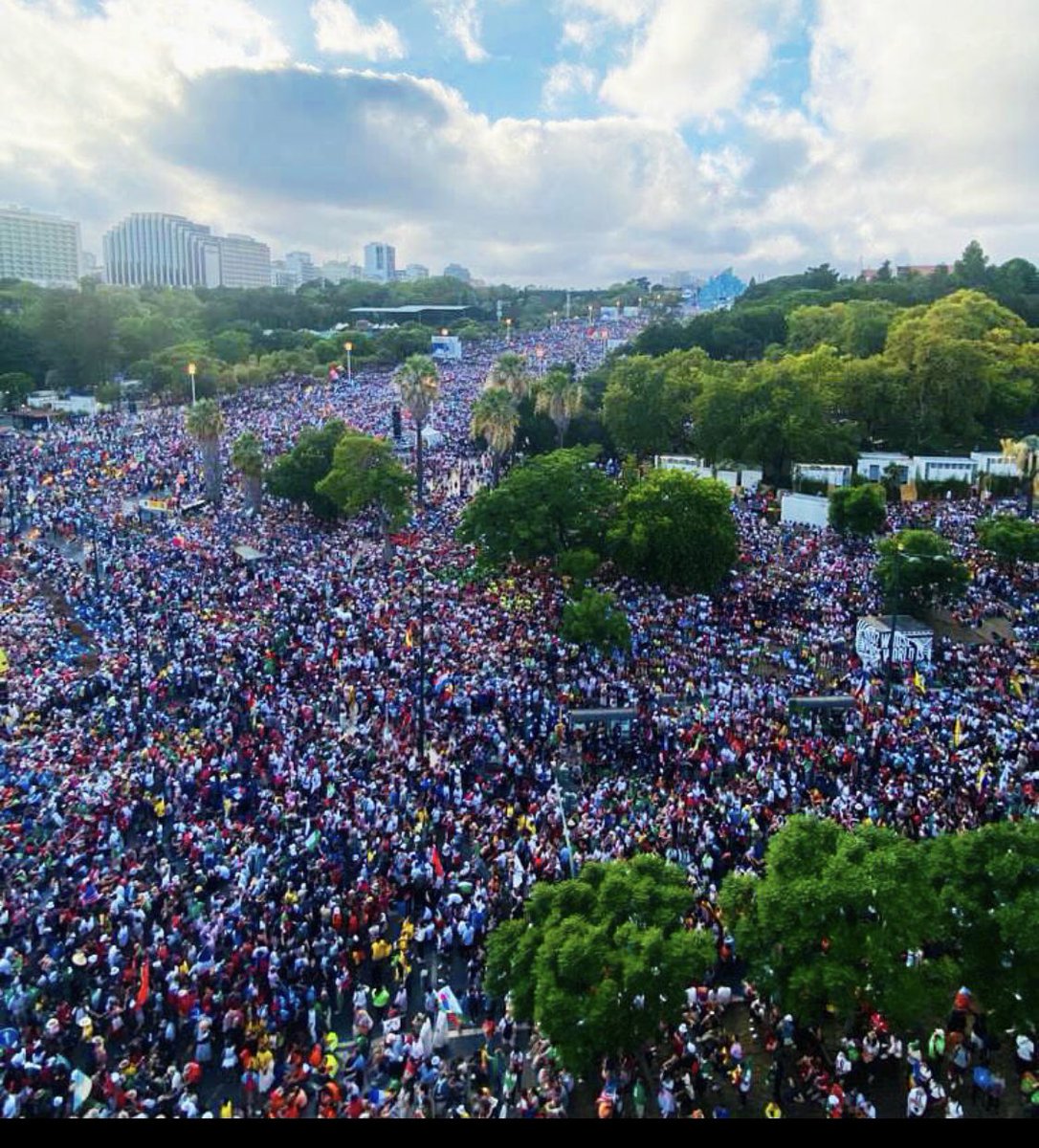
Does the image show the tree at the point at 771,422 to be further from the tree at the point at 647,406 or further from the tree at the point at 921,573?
the tree at the point at 921,573

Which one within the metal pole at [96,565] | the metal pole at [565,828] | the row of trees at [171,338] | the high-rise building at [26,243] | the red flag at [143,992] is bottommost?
the red flag at [143,992]

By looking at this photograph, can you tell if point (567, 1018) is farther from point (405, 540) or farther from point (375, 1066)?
point (405, 540)

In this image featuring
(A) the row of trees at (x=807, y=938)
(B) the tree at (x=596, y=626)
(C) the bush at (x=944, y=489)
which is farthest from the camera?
(C) the bush at (x=944, y=489)

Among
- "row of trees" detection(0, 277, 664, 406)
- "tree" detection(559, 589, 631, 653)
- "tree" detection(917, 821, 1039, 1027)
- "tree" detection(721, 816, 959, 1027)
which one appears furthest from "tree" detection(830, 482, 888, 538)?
"row of trees" detection(0, 277, 664, 406)

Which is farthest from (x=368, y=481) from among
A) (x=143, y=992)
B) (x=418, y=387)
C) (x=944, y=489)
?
(x=944, y=489)

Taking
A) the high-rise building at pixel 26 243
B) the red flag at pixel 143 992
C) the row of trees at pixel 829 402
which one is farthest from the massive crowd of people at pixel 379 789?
the high-rise building at pixel 26 243
